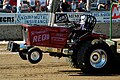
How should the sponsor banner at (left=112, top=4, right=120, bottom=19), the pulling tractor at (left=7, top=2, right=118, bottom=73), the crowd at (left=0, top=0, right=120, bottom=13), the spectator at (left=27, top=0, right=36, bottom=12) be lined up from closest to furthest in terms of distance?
1. the pulling tractor at (left=7, top=2, right=118, bottom=73)
2. the sponsor banner at (left=112, top=4, right=120, bottom=19)
3. the crowd at (left=0, top=0, right=120, bottom=13)
4. the spectator at (left=27, top=0, right=36, bottom=12)

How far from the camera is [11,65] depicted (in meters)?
10.1

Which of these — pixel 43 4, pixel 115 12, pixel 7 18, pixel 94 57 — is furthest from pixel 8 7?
pixel 94 57

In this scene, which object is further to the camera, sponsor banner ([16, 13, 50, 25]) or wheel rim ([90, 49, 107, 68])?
sponsor banner ([16, 13, 50, 25])

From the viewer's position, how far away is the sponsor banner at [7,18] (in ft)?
57.2

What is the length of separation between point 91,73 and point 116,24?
32.6ft

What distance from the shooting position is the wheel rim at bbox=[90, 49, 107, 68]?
8711 mm

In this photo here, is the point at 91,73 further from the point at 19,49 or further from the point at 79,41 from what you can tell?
the point at 19,49

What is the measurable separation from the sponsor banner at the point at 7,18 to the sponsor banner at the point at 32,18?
0.72 ft

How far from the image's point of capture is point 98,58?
28.8 ft

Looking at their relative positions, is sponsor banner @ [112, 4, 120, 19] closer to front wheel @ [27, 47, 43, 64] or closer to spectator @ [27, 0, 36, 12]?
spectator @ [27, 0, 36, 12]

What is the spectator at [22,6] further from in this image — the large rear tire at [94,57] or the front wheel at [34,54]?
the large rear tire at [94,57]

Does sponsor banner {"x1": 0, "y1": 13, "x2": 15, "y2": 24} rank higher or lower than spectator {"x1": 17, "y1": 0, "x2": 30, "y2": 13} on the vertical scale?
lower

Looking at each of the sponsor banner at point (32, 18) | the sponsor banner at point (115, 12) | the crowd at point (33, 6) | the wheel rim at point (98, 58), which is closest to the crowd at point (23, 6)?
the crowd at point (33, 6)

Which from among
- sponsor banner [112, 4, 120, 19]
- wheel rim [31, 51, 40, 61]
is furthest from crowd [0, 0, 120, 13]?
wheel rim [31, 51, 40, 61]
